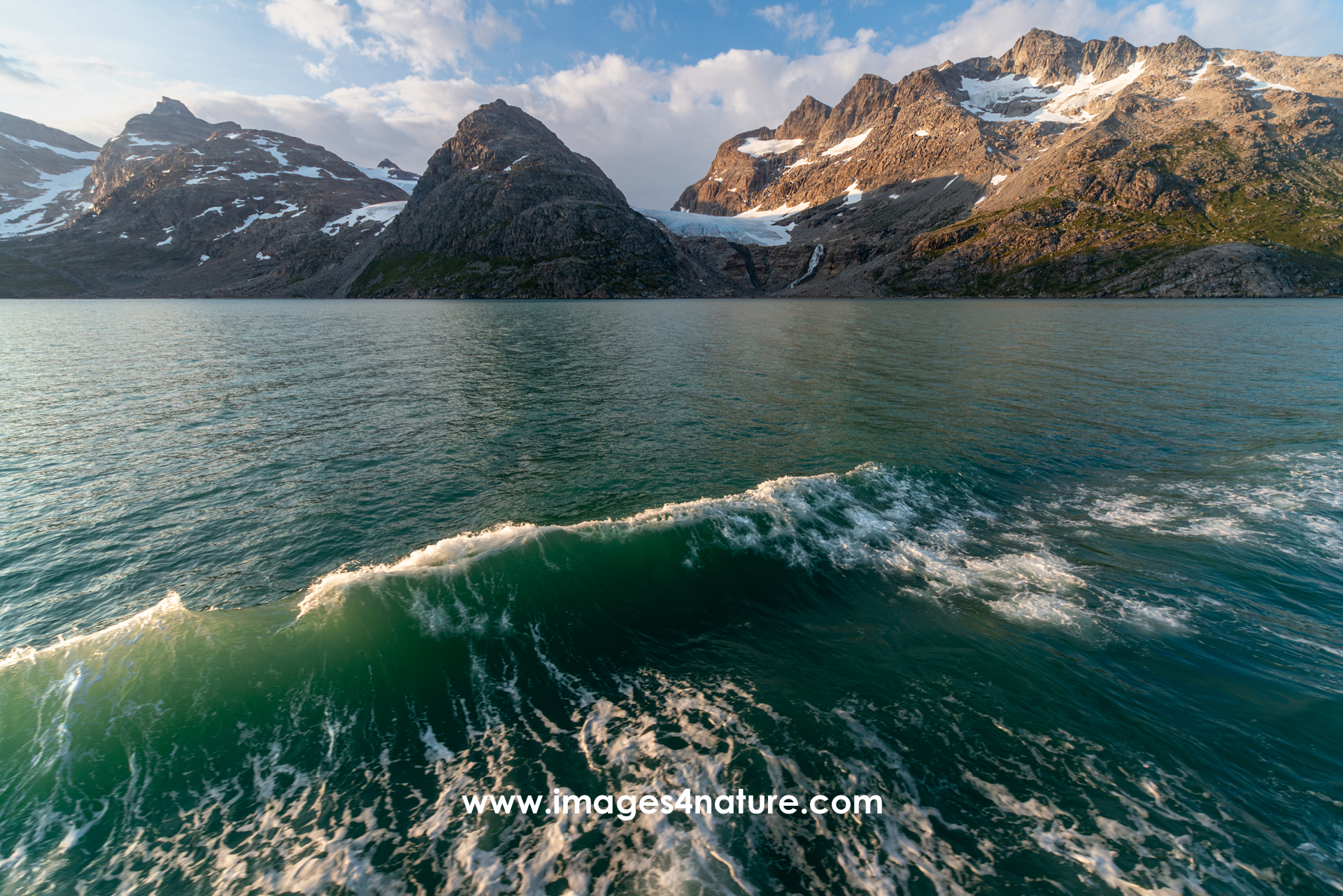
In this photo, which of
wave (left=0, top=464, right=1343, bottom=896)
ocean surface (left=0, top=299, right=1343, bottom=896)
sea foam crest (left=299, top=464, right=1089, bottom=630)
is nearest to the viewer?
wave (left=0, top=464, right=1343, bottom=896)

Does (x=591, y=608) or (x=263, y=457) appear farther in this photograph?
(x=263, y=457)

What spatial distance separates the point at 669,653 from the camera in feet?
42.6

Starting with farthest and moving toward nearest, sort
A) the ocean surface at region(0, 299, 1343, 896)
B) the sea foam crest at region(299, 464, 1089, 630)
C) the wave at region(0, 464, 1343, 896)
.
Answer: the sea foam crest at region(299, 464, 1089, 630) → the ocean surface at region(0, 299, 1343, 896) → the wave at region(0, 464, 1343, 896)

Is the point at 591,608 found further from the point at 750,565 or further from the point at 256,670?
the point at 256,670

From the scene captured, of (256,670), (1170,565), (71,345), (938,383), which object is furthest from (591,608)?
(71,345)

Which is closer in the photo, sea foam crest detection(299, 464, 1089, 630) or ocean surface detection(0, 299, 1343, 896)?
ocean surface detection(0, 299, 1343, 896)

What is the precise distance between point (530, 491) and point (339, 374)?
34.8 meters

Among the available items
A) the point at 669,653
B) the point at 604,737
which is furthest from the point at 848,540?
the point at 604,737

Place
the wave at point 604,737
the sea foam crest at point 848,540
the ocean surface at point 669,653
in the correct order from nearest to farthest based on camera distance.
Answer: the wave at point 604,737 → the ocean surface at point 669,653 → the sea foam crest at point 848,540

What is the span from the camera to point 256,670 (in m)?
11.8

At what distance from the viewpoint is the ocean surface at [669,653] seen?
820 cm

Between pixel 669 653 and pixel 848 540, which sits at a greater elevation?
pixel 848 540

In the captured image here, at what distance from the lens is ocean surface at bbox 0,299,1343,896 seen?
26.9ft

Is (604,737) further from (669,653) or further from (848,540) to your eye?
(848,540)
